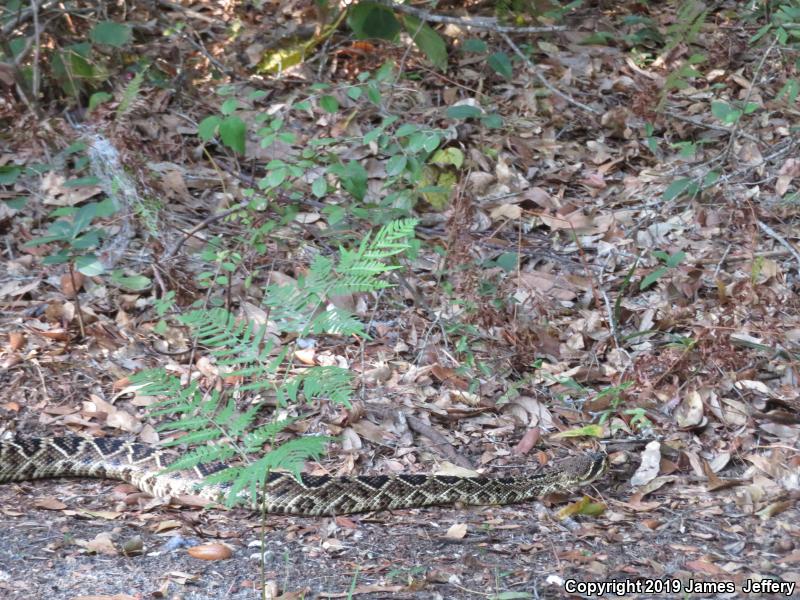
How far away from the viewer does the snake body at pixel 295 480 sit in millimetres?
5645

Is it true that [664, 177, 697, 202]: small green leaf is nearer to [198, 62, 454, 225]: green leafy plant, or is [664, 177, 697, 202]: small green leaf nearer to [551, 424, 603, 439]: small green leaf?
[198, 62, 454, 225]: green leafy plant

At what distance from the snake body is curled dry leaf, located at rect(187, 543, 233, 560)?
0.69 metres

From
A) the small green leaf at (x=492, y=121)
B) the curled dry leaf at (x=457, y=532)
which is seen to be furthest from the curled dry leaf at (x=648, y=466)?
the small green leaf at (x=492, y=121)

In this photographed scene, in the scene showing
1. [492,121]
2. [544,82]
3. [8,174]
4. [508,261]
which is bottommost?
[508,261]

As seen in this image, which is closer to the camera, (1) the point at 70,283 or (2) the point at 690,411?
(2) the point at 690,411

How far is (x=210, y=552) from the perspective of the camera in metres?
4.87

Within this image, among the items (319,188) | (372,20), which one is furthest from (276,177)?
(372,20)

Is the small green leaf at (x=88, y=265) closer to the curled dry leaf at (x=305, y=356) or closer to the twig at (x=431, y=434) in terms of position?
the curled dry leaf at (x=305, y=356)

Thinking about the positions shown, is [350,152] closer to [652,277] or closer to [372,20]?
[372,20]

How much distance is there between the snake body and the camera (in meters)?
5.64

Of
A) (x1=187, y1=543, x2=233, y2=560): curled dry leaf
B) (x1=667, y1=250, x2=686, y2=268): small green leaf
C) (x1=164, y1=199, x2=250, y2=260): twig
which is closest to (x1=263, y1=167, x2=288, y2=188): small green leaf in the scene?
(x1=164, y1=199, x2=250, y2=260): twig

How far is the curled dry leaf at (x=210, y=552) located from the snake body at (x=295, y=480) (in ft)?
2.25

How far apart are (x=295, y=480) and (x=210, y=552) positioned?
0.93 m

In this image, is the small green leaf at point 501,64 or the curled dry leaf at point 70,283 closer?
the curled dry leaf at point 70,283
